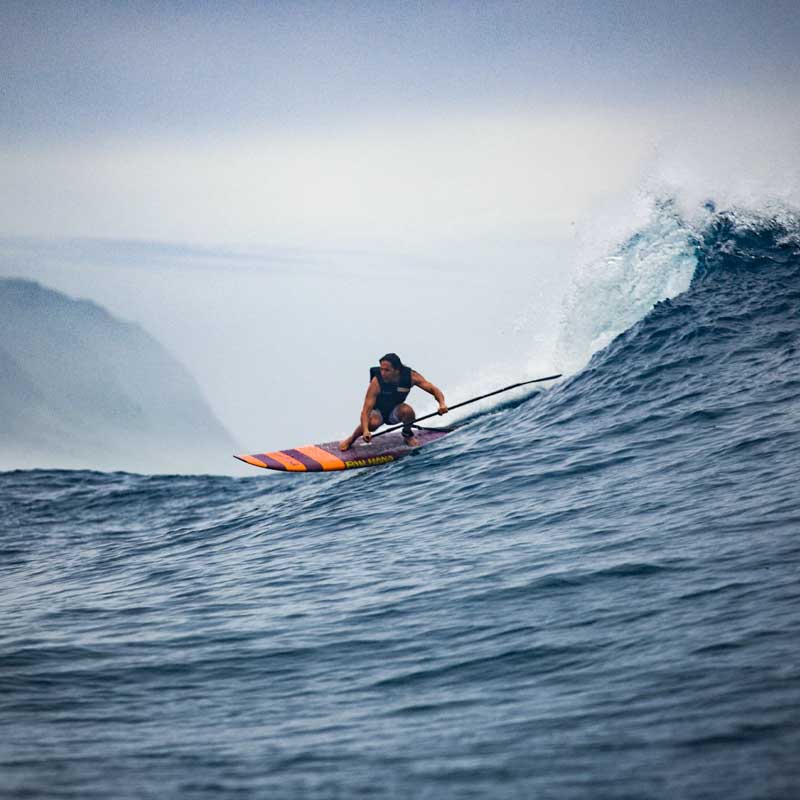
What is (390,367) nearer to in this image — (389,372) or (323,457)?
(389,372)

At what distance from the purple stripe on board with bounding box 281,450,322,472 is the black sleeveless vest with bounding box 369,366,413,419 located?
3.59ft

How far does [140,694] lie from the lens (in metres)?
5.51

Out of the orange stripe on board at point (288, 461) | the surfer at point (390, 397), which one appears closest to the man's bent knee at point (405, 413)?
the surfer at point (390, 397)

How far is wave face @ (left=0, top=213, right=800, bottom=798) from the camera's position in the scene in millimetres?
4191

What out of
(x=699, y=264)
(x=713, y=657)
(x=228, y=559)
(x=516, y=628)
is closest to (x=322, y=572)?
(x=228, y=559)

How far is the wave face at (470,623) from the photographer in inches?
165

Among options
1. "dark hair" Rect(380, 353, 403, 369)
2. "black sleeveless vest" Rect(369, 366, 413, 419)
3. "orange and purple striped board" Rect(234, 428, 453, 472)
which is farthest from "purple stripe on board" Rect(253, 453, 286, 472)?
"dark hair" Rect(380, 353, 403, 369)

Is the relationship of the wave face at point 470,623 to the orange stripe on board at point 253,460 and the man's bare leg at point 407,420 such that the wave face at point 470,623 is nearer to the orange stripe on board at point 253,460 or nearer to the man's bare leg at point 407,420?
the man's bare leg at point 407,420

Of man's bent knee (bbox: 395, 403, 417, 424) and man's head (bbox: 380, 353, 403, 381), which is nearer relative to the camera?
man's head (bbox: 380, 353, 403, 381)

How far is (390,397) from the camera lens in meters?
12.4

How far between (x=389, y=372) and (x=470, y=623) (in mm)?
6417

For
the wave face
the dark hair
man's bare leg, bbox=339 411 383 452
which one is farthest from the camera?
man's bare leg, bbox=339 411 383 452

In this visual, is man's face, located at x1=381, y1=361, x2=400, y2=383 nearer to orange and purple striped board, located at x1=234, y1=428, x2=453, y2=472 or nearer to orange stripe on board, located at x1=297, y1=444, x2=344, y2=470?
orange and purple striped board, located at x1=234, y1=428, x2=453, y2=472

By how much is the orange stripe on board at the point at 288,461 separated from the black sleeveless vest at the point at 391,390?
127cm
